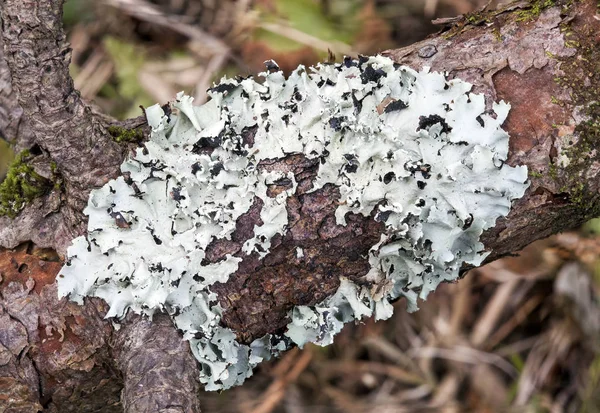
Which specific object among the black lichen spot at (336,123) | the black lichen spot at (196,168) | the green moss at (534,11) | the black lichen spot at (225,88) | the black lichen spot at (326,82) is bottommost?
the black lichen spot at (196,168)

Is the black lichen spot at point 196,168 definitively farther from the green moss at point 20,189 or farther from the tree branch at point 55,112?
the green moss at point 20,189

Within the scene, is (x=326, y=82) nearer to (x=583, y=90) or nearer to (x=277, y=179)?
(x=277, y=179)

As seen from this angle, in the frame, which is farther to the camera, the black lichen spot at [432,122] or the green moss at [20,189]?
the green moss at [20,189]

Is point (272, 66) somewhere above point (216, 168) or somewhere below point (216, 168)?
above

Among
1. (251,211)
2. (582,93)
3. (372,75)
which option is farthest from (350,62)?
(582,93)

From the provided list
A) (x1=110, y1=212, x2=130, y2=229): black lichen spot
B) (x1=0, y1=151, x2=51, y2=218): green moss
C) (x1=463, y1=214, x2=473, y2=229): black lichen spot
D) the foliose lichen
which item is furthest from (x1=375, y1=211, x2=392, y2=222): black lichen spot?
(x1=0, y1=151, x2=51, y2=218): green moss

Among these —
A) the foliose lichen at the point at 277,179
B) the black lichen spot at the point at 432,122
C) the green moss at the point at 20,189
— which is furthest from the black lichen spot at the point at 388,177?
the green moss at the point at 20,189

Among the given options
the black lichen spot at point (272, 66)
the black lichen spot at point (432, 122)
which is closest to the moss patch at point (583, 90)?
the black lichen spot at point (432, 122)

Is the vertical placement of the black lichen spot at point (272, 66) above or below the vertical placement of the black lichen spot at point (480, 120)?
below
